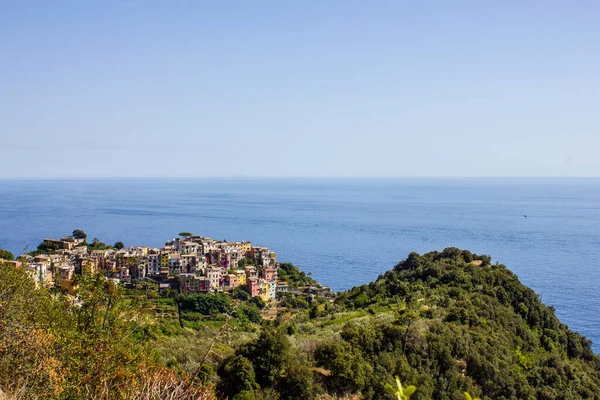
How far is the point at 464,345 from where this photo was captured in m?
14.1

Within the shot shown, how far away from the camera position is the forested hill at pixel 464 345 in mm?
→ 12453

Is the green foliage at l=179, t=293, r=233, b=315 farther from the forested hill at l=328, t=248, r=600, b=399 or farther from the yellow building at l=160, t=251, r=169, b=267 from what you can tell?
the forested hill at l=328, t=248, r=600, b=399

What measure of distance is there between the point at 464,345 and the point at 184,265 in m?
27.6

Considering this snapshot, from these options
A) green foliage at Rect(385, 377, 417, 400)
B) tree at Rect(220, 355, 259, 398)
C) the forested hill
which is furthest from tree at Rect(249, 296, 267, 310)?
green foliage at Rect(385, 377, 417, 400)

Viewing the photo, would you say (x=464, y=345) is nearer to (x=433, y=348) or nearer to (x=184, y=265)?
(x=433, y=348)

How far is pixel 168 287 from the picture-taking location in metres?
33.8

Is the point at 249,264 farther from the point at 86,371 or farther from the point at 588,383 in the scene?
the point at 86,371

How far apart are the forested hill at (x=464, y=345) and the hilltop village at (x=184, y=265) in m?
14.9

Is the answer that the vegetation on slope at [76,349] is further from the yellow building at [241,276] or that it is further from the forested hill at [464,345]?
the yellow building at [241,276]

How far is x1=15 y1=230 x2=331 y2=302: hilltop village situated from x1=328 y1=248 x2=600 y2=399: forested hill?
588 inches

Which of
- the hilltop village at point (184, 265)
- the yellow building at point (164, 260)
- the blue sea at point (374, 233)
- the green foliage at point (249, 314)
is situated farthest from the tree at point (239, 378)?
the yellow building at point (164, 260)

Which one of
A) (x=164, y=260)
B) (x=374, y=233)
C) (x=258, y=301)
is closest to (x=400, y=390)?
(x=258, y=301)

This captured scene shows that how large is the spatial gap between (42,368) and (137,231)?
184 ft

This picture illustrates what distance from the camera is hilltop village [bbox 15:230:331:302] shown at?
1344 inches
